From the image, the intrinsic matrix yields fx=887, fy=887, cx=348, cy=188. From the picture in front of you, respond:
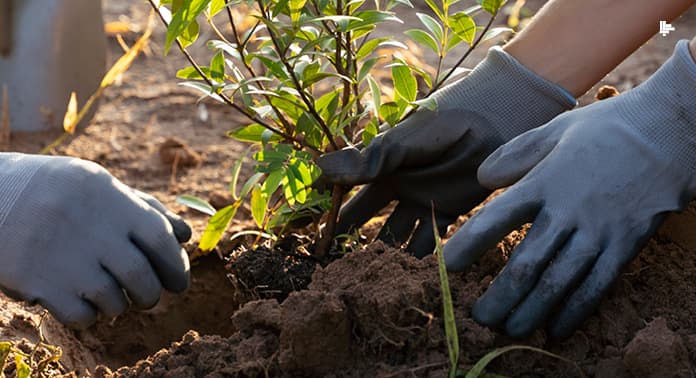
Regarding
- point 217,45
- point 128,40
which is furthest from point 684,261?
point 128,40

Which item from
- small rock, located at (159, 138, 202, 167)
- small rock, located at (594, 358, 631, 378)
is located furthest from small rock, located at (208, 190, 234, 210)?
small rock, located at (594, 358, 631, 378)

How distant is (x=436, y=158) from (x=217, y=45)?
57 centimetres

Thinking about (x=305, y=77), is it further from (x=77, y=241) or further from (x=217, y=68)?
(x=77, y=241)

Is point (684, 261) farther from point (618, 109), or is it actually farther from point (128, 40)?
point (128, 40)

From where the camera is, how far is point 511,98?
2.05 metres

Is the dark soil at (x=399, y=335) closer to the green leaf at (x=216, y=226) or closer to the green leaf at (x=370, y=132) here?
the green leaf at (x=370, y=132)

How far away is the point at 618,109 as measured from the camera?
1.75m

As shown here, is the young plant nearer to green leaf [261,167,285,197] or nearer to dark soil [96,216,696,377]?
green leaf [261,167,285,197]

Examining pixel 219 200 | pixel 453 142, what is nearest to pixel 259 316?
pixel 453 142

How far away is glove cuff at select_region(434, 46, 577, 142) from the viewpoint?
204cm

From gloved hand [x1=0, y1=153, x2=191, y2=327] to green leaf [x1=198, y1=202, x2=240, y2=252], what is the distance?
10 cm

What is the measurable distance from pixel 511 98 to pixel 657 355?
0.80 metres

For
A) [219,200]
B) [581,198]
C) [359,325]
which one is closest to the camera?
[359,325]

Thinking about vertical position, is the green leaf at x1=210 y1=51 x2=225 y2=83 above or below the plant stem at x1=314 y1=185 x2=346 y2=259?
above
